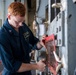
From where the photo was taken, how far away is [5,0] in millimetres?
3881

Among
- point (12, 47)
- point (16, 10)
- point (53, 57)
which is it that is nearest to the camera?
point (53, 57)

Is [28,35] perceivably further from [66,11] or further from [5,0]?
[5,0]

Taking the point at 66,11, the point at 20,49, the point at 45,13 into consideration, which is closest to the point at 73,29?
the point at 66,11

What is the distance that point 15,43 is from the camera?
4.66ft

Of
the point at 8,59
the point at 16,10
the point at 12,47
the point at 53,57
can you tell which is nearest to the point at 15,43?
the point at 12,47

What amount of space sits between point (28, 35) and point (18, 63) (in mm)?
365

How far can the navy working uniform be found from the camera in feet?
4.30

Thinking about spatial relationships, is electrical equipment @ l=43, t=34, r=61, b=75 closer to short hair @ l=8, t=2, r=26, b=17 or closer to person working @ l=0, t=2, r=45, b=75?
person working @ l=0, t=2, r=45, b=75

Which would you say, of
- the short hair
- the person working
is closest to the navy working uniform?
the person working

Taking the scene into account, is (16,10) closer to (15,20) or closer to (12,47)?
(15,20)

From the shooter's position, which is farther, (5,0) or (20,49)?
(5,0)

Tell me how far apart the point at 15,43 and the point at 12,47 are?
4 cm

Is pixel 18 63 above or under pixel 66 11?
under

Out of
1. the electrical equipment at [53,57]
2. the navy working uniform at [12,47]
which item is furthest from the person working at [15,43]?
the electrical equipment at [53,57]
